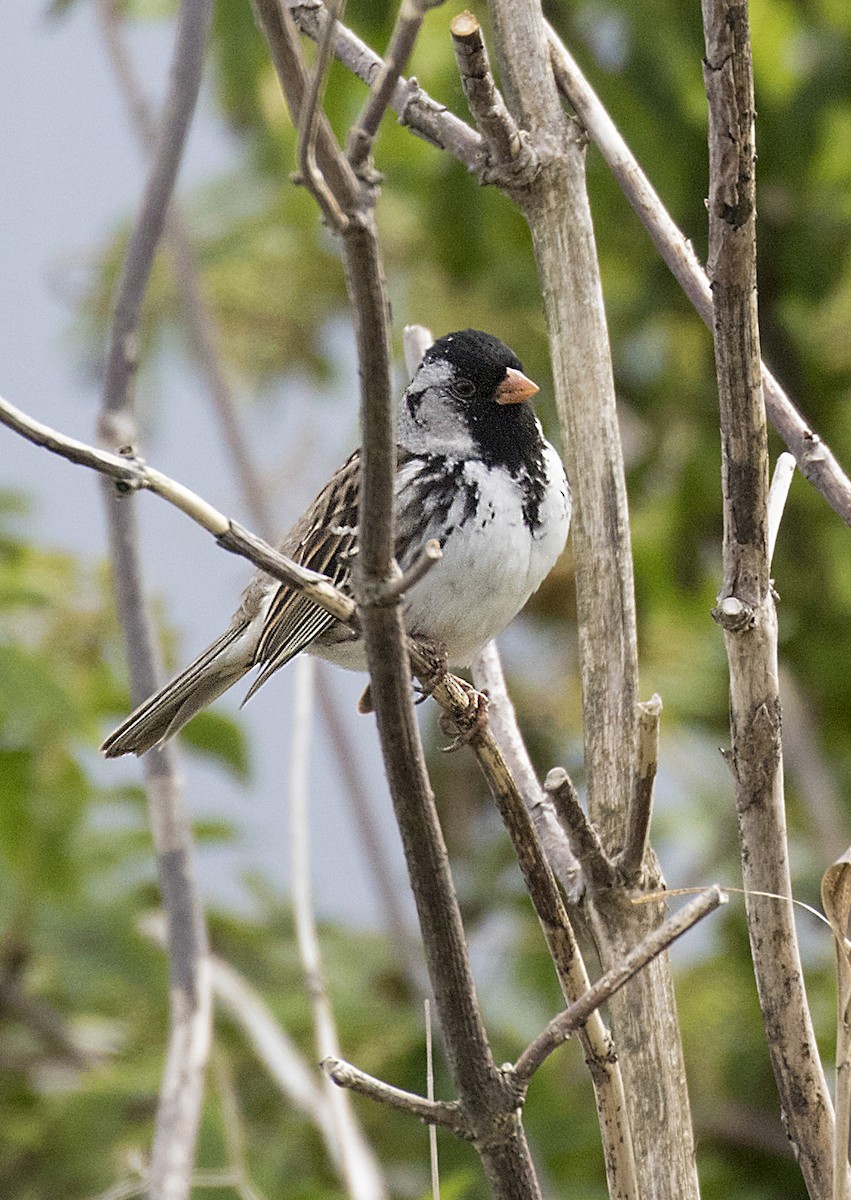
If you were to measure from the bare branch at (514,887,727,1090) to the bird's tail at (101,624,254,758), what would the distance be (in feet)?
3.45

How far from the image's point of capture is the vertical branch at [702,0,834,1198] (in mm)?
944

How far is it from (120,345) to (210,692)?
26.6 inches

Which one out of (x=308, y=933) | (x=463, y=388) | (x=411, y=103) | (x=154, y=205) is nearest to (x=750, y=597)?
(x=411, y=103)

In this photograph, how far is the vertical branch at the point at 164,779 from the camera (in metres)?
1.72

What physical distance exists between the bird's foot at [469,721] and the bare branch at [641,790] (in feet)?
0.46

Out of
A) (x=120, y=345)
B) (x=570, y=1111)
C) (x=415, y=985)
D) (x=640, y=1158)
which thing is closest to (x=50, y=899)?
(x=415, y=985)

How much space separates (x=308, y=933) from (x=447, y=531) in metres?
0.58

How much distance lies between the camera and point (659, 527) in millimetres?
3525

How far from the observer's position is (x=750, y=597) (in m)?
1.09

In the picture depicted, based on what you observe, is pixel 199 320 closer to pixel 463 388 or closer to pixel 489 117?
pixel 463 388

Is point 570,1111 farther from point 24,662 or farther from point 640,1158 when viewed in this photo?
point 640,1158

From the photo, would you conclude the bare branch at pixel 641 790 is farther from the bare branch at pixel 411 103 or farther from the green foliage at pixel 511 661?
the green foliage at pixel 511 661

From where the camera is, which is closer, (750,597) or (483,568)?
(750,597)

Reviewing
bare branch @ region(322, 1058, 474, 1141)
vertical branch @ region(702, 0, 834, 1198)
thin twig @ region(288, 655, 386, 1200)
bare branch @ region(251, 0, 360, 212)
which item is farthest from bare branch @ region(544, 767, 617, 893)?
thin twig @ region(288, 655, 386, 1200)
